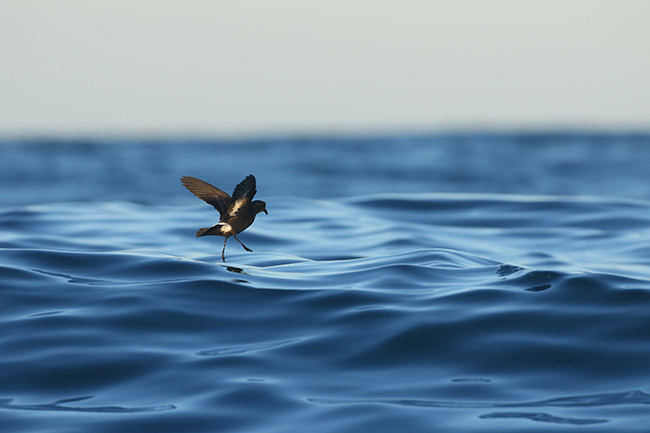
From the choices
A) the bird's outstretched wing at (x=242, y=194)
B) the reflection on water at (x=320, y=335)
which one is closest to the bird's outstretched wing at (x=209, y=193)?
the bird's outstretched wing at (x=242, y=194)

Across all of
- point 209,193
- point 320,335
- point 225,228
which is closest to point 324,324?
point 320,335

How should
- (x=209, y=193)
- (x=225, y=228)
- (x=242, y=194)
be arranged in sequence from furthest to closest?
(x=209, y=193), (x=225, y=228), (x=242, y=194)

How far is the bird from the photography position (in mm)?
6700

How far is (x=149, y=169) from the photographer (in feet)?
196

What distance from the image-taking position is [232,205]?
22.5 ft

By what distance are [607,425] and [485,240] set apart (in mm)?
6578

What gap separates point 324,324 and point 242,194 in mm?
1225

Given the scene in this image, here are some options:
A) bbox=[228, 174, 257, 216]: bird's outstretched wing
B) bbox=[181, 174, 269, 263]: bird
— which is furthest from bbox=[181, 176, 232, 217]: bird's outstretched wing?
bbox=[228, 174, 257, 216]: bird's outstretched wing

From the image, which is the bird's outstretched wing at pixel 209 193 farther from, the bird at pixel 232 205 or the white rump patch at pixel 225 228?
the white rump patch at pixel 225 228

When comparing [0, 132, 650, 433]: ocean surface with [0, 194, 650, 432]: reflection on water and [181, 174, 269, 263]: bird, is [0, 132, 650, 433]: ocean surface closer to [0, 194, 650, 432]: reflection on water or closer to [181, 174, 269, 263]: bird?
[0, 194, 650, 432]: reflection on water

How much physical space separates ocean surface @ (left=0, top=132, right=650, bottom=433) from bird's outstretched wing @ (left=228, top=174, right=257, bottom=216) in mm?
811

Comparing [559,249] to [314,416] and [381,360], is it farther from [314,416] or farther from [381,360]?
[314,416]

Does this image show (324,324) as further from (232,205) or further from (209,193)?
(209,193)

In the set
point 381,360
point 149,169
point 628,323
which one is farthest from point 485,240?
point 149,169
